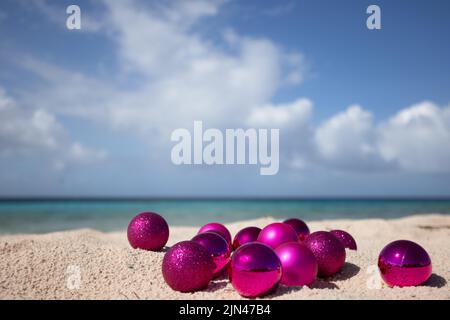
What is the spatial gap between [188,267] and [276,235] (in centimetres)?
177

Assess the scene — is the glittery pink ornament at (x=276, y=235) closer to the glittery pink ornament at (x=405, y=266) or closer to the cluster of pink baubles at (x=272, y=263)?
the cluster of pink baubles at (x=272, y=263)

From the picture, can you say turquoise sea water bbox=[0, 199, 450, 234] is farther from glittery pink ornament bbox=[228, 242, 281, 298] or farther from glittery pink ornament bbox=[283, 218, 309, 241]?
glittery pink ornament bbox=[228, 242, 281, 298]

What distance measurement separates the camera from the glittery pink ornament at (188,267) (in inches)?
199

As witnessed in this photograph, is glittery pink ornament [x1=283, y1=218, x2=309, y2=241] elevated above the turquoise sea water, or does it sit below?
above

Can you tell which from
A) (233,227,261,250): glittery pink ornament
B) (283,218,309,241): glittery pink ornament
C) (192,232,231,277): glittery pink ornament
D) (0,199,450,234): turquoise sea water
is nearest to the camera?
(192,232,231,277): glittery pink ornament

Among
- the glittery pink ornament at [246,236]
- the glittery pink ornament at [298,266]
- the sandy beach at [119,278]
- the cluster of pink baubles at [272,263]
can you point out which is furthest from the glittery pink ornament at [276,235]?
the glittery pink ornament at [298,266]

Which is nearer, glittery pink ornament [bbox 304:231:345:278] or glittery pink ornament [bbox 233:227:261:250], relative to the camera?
glittery pink ornament [bbox 304:231:345:278]

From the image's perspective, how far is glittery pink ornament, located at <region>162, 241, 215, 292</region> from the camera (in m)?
5.06

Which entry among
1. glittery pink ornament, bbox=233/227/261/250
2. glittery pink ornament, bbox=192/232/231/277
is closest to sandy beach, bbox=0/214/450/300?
glittery pink ornament, bbox=192/232/231/277
